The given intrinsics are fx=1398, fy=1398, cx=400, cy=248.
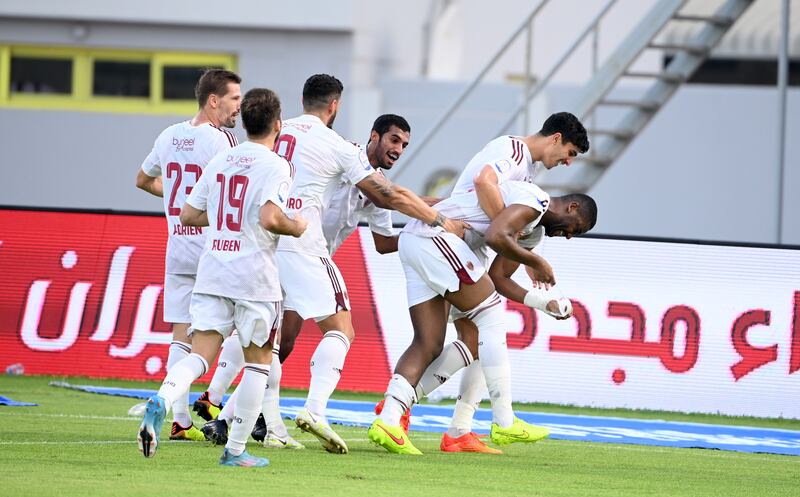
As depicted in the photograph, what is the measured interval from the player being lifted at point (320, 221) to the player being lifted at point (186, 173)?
566mm

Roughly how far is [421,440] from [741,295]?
4393 mm

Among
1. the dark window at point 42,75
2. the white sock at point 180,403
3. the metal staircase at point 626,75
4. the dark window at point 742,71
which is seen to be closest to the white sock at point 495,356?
the white sock at point 180,403

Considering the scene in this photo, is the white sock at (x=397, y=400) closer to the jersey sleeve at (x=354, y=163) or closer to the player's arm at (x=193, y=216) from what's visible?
the jersey sleeve at (x=354, y=163)

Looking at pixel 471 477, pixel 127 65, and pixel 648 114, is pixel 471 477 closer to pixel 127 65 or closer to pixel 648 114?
pixel 648 114

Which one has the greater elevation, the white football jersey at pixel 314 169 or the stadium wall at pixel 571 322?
the white football jersey at pixel 314 169

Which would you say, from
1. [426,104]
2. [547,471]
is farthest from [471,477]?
[426,104]

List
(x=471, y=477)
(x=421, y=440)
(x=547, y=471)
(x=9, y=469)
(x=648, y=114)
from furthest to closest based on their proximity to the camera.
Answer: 1. (x=648, y=114)
2. (x=421, y=440)
3. (x=547, y=471)
4. (x=471, y=477)
5. (x=9, y=469)

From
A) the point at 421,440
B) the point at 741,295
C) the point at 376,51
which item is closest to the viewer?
the point at 421,440

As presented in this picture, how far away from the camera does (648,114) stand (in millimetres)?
17641

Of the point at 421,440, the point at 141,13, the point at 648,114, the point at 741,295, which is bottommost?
the point at 421,440

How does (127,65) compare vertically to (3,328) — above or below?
above

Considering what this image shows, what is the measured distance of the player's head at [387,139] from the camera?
336 inches

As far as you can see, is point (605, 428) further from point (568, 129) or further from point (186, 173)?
point (186, 173)

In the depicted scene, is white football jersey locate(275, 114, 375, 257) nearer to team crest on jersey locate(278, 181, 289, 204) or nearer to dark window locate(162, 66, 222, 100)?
team crest on jersey locate(278, 181, 289, 204)
